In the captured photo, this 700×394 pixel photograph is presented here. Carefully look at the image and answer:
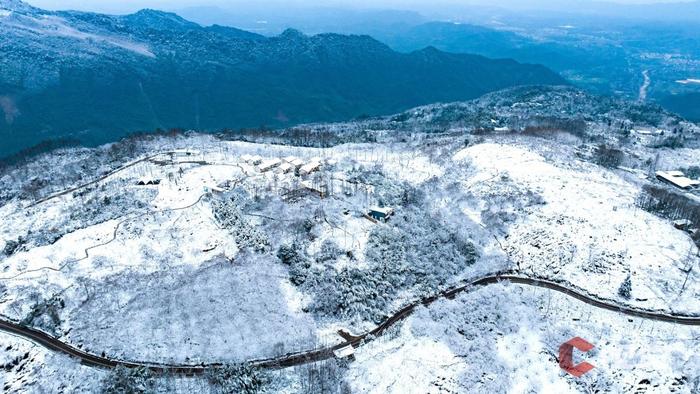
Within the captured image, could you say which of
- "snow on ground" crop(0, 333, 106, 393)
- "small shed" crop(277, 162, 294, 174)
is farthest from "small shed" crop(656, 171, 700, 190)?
"snow on ground" crop(0, 333, 106, 393)

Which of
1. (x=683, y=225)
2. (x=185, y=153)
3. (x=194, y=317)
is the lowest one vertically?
(x=194, y=317)

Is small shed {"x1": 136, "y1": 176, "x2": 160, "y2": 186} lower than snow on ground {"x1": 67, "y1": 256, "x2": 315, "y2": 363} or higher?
higher

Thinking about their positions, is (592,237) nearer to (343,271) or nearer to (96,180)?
(343,271)

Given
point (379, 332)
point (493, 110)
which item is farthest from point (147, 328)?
point (493, 110)

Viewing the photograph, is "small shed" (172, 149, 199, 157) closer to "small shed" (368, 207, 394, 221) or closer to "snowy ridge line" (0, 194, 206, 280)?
"snowy ridge line" (0, 194, 206, 280)

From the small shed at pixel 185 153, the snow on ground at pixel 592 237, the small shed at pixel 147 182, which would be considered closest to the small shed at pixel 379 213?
the snow on ground at pixel 592 237

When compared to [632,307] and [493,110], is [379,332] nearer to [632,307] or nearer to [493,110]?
[632,307]

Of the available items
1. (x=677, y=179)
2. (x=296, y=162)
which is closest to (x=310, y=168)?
(x=296, y=162)
